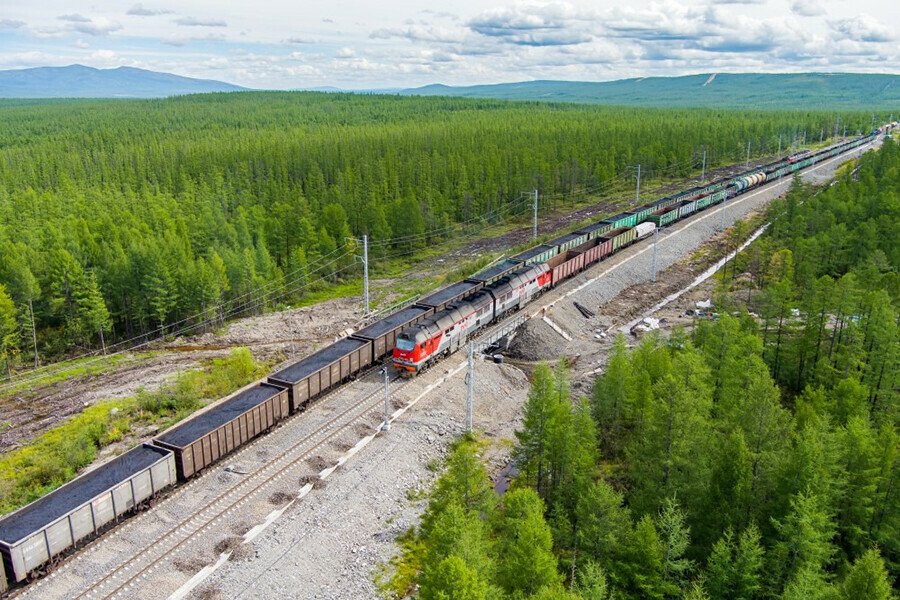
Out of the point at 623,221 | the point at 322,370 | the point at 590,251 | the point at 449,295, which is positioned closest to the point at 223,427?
the point at 322,370

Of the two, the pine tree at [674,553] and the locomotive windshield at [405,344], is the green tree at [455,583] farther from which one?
the locomotive windshield at [405,344]

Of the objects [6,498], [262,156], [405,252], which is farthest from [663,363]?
[262,156]

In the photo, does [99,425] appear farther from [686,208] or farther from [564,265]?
[686,208]

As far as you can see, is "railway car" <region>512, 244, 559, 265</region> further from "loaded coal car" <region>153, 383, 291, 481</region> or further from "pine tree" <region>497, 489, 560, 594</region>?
"pine tree" <region>497, 489, 560, 594</region>

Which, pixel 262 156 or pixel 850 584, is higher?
pixel 262 156

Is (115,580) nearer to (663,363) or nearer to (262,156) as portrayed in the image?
(663,363)

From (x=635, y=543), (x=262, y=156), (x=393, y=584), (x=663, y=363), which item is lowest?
(x=393, y=584)

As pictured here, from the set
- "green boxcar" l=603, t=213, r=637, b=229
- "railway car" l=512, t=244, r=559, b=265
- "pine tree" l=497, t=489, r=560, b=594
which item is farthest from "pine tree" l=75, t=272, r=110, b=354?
"green boxcar" l=603, t=213, r=637, b=229
